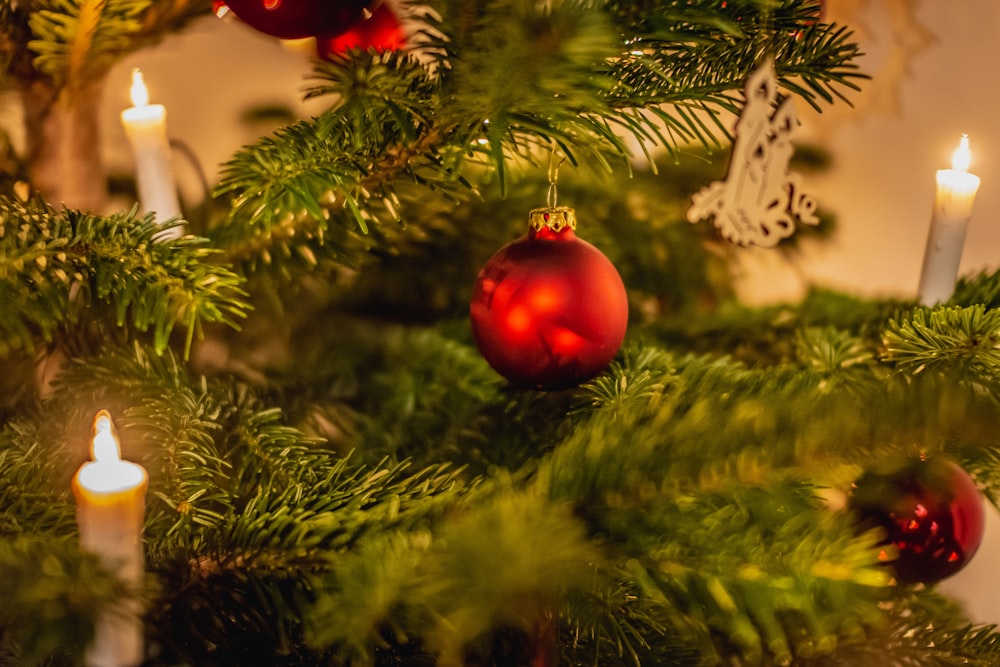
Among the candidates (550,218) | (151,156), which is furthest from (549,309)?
(151,156)


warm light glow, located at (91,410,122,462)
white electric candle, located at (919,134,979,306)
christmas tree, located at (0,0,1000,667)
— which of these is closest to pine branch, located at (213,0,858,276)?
christmas tree, located at (0,0,1000,667)

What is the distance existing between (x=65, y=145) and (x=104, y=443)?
0.91ft

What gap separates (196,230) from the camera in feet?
1.87

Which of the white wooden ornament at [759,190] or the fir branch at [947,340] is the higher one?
the white wooden ornament at [759,190]

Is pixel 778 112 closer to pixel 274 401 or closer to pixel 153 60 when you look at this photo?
pixel 274 401

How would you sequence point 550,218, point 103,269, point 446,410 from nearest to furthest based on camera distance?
1. point 103,269
2. point 550,218
3. point 446,410

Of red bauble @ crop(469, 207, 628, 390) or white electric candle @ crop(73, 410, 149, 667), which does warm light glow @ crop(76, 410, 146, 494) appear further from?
red bauble @ crop(469, 207, 628, 390)

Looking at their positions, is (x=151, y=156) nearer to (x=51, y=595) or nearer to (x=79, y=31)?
(x=79, y=31)

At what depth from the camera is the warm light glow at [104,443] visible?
35 cm

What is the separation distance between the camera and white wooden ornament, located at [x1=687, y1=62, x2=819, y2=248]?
0.53 meters

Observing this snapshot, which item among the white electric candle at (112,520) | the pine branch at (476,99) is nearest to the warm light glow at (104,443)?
the white electric candle at (112,520)

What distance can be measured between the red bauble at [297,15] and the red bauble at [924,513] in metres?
0.45

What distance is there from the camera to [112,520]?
1.09 ft

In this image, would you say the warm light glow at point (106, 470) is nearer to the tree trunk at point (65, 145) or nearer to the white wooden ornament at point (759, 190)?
the tree trunk at point (65, 145)
